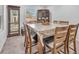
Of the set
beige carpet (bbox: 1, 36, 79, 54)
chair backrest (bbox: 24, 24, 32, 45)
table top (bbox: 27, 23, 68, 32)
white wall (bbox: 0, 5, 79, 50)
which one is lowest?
beige carpet (bbox: 1, 36, 79, 54)

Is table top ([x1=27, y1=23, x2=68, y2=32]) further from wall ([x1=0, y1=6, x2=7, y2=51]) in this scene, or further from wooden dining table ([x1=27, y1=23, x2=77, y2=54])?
wall ([x1=0, y1=6, x2=7, y2=51])

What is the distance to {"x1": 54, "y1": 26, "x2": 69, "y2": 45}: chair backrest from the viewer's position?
2066 mm

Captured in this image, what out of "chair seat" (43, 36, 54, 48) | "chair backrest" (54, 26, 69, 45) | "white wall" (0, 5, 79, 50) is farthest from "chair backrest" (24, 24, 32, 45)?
"chair backrest" (54, 26, 69, 45)

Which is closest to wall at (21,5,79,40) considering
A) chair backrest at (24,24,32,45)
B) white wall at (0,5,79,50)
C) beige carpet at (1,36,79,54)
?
white wall at (0,5,79,50)

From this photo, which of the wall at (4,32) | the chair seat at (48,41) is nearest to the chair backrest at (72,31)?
the chair seat at (48,41)

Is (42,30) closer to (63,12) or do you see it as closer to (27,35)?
(27,35)

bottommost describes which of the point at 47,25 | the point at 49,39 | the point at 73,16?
the point at 49,39

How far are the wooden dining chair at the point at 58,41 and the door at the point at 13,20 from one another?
0.48 meters

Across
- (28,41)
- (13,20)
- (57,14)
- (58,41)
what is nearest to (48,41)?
(58,41)

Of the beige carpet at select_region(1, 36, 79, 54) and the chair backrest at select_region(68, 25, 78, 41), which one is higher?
the chair backrest at select_region(68, 25, 78, 41)
